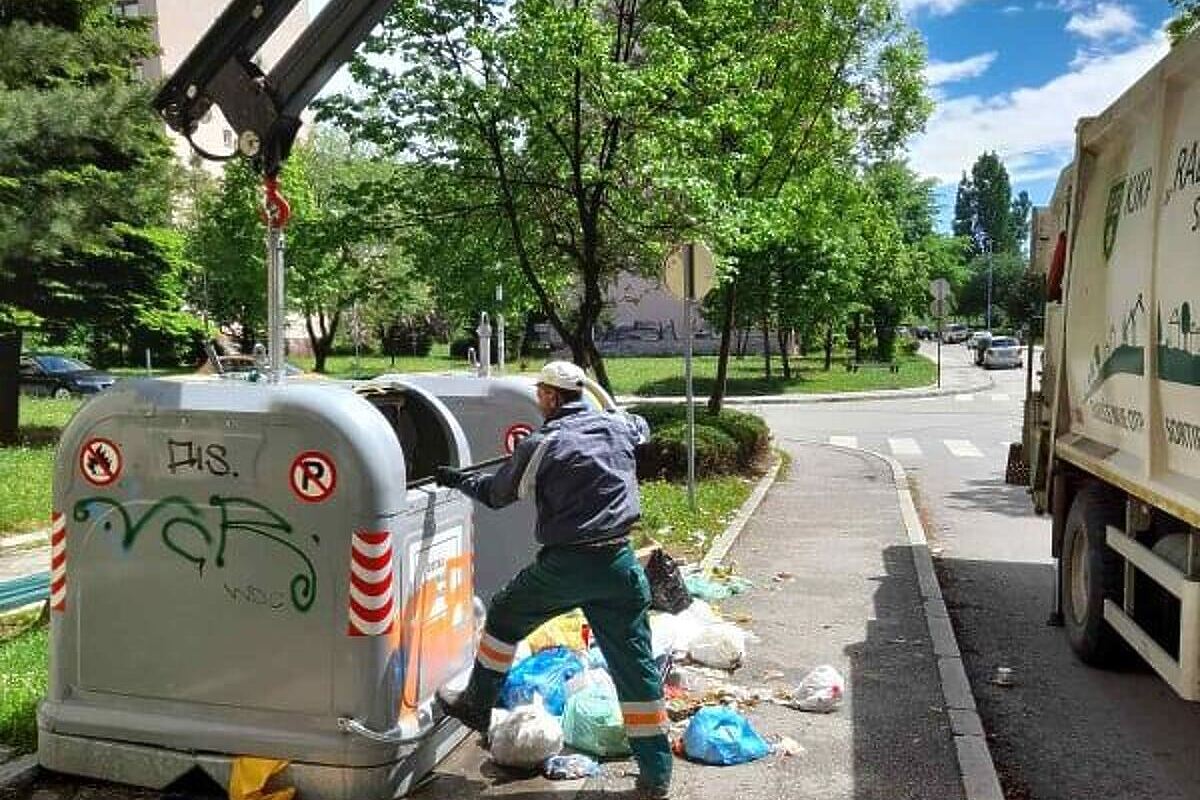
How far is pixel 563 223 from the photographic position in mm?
13281

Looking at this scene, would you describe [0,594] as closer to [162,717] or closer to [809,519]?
[162,717]

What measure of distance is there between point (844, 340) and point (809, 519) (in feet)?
149

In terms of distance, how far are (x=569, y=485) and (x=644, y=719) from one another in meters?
0.99

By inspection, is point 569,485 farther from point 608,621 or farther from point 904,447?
point 904,447

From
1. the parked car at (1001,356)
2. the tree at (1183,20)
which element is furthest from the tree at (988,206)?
the tree at (1183,20)

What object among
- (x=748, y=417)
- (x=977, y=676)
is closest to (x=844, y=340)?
(x=748, y=417)

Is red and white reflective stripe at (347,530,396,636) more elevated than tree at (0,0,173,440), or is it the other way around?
tree at (0,0,173,440)

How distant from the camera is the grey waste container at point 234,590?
169 inches

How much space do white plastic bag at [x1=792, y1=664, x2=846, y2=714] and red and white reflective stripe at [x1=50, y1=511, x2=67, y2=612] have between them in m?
3.47

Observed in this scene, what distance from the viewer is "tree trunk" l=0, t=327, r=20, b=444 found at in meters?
17.3

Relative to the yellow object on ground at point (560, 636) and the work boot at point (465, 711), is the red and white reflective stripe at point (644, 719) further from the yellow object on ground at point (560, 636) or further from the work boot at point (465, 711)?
the yellow object on ground at point (560, 636)

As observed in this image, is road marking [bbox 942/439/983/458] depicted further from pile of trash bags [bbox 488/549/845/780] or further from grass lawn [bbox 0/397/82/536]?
pile of trash bags [bbox 488/549/845/780]

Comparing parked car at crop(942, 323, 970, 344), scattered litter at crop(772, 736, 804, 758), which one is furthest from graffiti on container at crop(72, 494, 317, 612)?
parked car at crop(942, 323, 970, 344)

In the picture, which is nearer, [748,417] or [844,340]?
[748,417]
